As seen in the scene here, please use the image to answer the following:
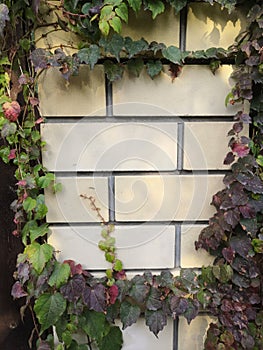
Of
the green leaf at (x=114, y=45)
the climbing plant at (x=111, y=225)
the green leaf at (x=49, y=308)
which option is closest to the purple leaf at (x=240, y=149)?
the climbing plant at (x=111, y=225)

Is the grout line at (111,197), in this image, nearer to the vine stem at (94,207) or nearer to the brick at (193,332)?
the vine stem at (94,207)

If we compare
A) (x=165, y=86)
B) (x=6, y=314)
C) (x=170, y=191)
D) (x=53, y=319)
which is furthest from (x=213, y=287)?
(x=6, y=314)

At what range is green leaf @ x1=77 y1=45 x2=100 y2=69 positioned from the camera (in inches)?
29.4

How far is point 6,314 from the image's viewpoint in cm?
105

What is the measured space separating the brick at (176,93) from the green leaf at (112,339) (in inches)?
23.5

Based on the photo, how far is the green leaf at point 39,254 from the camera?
813mm

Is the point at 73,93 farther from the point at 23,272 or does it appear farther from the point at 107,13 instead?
the point at 23,272

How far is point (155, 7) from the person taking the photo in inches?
28.8

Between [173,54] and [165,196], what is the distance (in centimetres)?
35

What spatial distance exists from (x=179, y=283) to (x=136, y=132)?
42cm

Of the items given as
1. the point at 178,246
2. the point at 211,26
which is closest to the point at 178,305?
the point at 178,246

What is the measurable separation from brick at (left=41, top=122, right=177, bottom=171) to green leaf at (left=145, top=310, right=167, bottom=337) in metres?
→ 0.38

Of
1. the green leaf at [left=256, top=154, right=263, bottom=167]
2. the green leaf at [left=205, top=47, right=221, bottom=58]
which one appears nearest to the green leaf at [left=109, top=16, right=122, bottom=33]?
the green leaf at [left=205, top=47, right=221, bottom=58]

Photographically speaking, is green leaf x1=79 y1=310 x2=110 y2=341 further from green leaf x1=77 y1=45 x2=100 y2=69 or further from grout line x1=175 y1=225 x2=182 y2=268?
green leaf x1=77 y1=45 x2=100 y2=69
